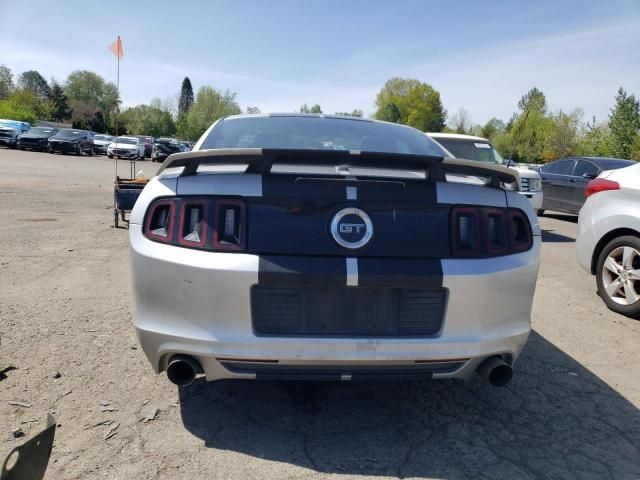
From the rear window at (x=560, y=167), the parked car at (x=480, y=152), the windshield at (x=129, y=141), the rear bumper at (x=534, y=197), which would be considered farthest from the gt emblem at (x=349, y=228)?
the windshield at (x=129, y=141)

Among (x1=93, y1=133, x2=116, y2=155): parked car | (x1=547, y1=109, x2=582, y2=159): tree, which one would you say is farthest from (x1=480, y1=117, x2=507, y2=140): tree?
(x1=93, y1=133, x2=116, y2=155): parked car

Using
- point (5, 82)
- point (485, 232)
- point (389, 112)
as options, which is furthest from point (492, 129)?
point (485, 232)

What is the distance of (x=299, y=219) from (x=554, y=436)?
1759mm

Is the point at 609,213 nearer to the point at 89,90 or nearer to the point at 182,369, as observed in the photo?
the point at 182,369

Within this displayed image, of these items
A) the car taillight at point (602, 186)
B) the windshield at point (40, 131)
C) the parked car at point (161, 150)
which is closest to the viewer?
the car taillight at point (602, 186)

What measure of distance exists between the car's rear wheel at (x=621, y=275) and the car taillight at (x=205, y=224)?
13.7 ft

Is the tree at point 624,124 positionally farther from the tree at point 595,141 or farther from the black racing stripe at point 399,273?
the black racing stripe at point 399,273

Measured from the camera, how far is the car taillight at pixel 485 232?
2.39 metres

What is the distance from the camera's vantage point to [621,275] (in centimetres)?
495

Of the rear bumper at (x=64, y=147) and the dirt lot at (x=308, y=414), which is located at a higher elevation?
the rear bumper at (x=64, y=147)

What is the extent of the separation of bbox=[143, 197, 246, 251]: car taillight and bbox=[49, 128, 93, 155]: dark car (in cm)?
3508

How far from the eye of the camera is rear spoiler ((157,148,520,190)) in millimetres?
2262

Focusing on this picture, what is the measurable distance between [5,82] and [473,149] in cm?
9372

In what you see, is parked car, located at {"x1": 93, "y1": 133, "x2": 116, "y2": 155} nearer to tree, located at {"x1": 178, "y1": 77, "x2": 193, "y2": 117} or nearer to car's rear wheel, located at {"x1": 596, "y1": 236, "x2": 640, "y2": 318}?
car's rear wheel, located at {"x1": 596, "y1": 236, "x2": 640, "y2": 318}
